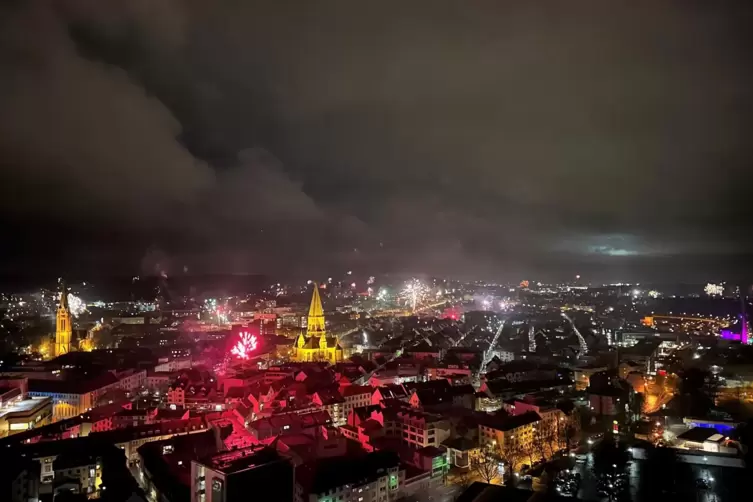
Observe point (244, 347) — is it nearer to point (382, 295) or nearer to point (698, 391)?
point (698, 391)

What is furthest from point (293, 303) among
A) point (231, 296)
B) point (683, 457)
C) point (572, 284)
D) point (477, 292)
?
point (572, 284)

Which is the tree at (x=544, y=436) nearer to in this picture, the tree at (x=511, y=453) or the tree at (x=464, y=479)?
the tree at (x=511, y=453)

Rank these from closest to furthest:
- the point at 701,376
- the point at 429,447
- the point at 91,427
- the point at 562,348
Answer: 1. the point at 429,447
2. the point at 91,427
3. the point at 701,376
4. the point at 562,348

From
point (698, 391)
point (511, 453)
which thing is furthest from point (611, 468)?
point (698, 391)

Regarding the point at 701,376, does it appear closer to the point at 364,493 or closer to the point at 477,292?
the point at 364,493

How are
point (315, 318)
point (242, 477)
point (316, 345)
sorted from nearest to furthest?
point (242, 477) → point (316, 345) → point (315, 318)

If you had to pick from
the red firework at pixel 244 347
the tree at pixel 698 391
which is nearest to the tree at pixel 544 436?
the tree at pixel 698 391
